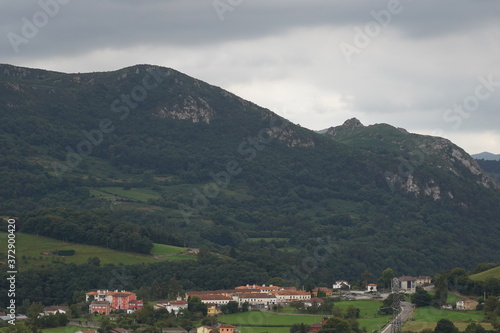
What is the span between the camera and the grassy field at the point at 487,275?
4530 inches

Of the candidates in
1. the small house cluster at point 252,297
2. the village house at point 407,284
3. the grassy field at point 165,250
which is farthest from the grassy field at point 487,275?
the grassy field at point 165,250

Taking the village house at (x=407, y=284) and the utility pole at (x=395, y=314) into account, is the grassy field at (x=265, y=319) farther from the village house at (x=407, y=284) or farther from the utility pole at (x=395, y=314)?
the village house at (x=407, y=284)

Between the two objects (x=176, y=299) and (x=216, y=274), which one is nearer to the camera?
(x=176, y=299)

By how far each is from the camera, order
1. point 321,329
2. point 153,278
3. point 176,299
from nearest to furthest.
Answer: point 321,329
point 176,299
point 153,278

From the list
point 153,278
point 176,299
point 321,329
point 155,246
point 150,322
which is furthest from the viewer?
point 155,246

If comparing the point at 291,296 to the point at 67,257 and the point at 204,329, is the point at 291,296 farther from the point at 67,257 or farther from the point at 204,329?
the point at 67,257

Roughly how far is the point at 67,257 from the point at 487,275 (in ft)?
199

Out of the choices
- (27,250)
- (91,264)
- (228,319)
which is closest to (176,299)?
(228,319)

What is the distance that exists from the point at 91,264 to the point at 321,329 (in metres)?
53.8

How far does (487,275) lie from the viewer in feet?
388

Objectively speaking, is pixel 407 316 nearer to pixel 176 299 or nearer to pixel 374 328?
pixel 374 328

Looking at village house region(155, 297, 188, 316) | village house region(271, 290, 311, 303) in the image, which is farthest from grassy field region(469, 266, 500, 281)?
village house region(155, 297, 188, 316)

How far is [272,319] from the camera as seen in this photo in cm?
10325

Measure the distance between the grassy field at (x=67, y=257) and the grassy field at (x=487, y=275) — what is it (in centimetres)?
4818
